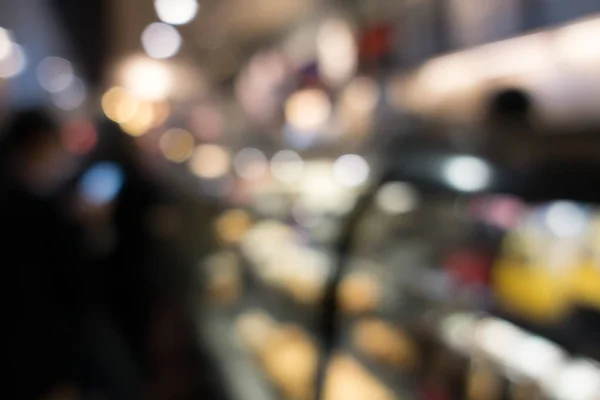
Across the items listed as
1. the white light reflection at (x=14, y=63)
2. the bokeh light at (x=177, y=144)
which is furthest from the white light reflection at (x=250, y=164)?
the white light reflection at (x=14, y=63)

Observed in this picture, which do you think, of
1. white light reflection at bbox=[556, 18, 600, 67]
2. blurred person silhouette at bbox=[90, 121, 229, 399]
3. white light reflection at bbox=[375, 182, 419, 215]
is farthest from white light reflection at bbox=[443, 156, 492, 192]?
blurred person silhouette at bbox=[90, 121, 229, 399]

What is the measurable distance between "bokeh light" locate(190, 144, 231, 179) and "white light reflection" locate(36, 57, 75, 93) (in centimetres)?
84

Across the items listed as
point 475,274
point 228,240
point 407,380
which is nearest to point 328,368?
point 407,380

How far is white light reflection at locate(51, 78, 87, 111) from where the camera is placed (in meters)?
2.08

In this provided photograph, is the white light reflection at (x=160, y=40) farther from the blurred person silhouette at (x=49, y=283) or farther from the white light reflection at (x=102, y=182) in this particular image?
the white light reflection at (x=102, y=182)

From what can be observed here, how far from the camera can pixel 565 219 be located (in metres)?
1.25

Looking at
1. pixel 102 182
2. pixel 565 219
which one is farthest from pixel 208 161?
→ pixel 565 219

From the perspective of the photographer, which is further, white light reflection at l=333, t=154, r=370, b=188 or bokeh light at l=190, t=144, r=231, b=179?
bokeh light at l=190, t=144, r=231, b=179

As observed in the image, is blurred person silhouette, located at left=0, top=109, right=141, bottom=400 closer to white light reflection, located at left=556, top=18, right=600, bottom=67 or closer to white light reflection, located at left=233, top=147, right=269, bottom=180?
white light reflection, located at left=233, top=147, right=269, bottom=180

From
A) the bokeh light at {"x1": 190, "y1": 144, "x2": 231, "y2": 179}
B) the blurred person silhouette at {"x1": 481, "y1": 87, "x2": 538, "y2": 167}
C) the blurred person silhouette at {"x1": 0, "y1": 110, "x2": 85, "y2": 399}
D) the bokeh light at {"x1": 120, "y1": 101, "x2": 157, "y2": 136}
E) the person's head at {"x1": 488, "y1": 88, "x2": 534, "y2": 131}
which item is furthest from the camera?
the bokeh light at {"x1": 190, "y1": 144, "x2": 231, "y2": 179}

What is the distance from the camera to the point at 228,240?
9.31 ft

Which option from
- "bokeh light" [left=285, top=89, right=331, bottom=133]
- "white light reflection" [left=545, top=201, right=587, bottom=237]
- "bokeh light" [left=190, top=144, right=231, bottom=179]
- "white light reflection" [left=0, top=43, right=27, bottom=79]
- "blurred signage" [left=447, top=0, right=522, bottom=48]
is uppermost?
"white light reflection" [left=0, top=43, right=27, bottom=79]

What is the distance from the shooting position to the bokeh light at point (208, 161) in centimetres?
283

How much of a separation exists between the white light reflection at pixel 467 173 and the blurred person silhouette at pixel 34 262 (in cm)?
153
